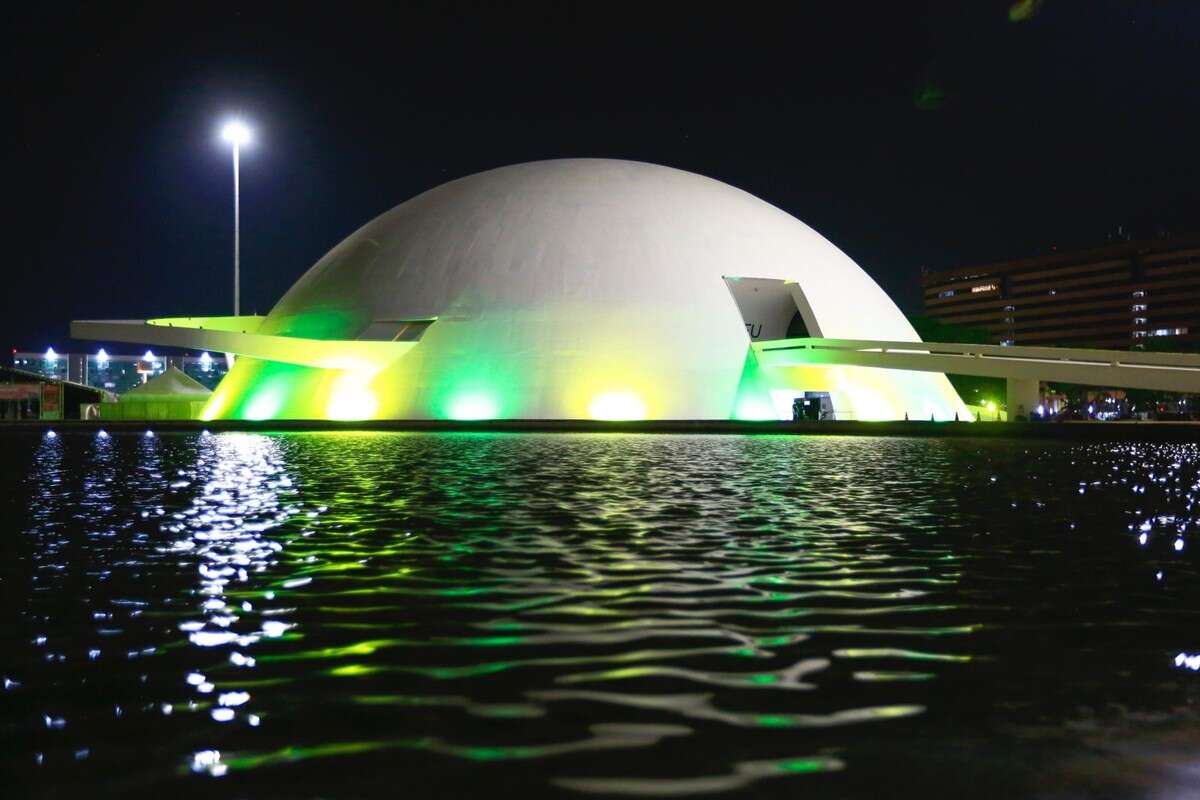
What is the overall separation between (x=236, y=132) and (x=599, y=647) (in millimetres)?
51499

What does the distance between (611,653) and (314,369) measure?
139 ft

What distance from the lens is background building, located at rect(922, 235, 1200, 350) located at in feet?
558

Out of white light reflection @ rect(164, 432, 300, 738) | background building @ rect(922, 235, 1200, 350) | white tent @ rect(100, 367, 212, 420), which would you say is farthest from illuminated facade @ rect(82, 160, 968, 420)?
background building @ rect(922, 235, 1200, 350)

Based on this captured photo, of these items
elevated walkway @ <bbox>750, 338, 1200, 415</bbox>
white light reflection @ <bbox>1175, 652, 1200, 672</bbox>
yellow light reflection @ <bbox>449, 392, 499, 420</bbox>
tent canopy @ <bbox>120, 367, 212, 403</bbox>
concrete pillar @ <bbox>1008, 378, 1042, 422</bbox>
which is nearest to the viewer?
white light reflection @ <bbox>1175, 652, 1200, 672</bbox>

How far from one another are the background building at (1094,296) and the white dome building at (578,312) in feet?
405

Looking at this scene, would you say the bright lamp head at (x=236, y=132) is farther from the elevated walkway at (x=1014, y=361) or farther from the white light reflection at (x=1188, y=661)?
the white light reflection at (x=1188, y=661)

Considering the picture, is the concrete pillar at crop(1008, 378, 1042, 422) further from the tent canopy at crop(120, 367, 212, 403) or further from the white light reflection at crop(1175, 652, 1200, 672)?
the tent canopy at crop(120, 367, 212, 403)

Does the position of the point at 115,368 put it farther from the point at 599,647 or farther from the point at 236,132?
the point at 599,647

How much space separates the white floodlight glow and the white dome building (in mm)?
7666

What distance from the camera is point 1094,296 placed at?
181500 mm

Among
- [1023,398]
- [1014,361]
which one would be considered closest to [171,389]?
[1023,398]

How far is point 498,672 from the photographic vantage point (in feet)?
19.9

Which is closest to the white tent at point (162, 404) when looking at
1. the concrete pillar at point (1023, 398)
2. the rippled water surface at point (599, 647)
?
the concrete pillar at point (1023, 398)

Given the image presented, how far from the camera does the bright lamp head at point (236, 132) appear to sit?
53.7m
